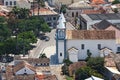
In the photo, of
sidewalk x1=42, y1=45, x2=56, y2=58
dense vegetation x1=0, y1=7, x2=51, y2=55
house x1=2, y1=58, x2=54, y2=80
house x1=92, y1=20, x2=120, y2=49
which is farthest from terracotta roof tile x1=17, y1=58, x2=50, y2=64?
house x1=92, y1=20, x2=120, y2=49

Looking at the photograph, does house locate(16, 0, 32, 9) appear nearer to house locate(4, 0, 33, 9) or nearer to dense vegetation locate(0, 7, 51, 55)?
house locate(4, 0, 33, 9)

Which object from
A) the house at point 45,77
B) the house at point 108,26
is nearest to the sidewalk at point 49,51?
the house at point 108,26

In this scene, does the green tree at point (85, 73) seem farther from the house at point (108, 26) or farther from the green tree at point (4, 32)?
the green tree at point (4, 32)

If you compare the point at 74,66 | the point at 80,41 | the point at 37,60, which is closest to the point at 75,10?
the point at 80,41

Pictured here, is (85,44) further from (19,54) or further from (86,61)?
(19,54)

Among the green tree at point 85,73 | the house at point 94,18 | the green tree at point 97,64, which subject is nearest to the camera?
the green tree at point 85,73

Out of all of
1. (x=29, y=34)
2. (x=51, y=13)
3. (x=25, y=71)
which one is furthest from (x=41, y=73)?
(x=51, y=13)
